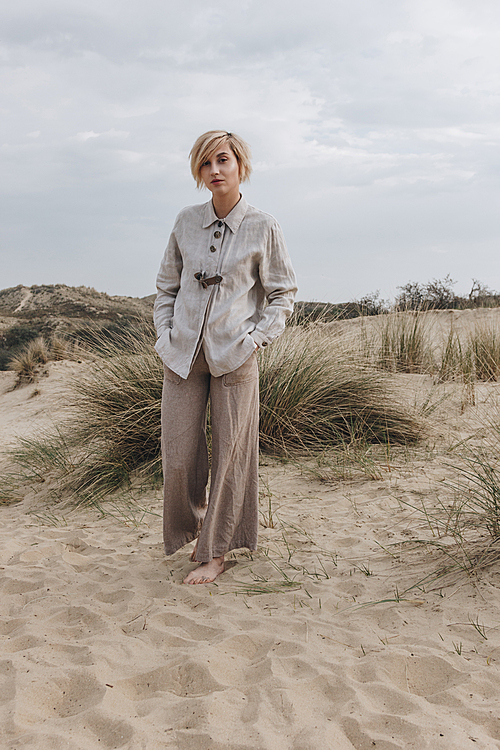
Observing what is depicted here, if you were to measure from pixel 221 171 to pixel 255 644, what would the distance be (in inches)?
82.2

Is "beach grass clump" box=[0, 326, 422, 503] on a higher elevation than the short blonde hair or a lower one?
lower

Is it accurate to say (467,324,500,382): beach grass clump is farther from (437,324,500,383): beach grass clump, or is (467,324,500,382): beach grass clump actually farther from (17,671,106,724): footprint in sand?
(17,671,106,724): footprint in sand

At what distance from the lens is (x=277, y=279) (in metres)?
2.73

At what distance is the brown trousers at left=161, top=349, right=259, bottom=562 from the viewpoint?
2684 millimetres

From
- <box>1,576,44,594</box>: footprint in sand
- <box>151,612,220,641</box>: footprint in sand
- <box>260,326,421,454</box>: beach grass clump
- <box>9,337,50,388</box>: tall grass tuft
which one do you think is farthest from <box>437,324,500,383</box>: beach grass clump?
<box>9,337,50,388</box>: tall grass tuft

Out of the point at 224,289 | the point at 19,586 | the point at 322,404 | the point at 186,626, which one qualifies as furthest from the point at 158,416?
the point at 186,626

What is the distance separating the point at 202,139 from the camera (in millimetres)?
2631

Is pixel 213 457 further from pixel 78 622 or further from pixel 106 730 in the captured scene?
pixel 106 730

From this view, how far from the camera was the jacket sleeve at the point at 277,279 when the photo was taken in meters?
2.64

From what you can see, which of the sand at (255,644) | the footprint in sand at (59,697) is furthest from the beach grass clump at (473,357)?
the footprint in sand at (59,697)

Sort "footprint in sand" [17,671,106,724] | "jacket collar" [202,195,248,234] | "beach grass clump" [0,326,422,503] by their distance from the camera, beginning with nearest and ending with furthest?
1. "footprint in sand" [17,671,106,724]
2. "jacket collar" [202,195,248,234]
3. "beach grass clump" [0,326,422,503]

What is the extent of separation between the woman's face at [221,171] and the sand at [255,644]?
1935mm

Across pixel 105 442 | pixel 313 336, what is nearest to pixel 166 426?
pixel 105 442

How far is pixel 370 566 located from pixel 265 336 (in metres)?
1.35
